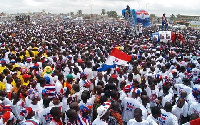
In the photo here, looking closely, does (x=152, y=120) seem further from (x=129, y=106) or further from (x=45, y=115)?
(x=45, y=115)

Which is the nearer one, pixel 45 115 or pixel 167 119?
pixel 167 119

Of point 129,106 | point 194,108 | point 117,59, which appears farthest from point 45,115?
point 117,59

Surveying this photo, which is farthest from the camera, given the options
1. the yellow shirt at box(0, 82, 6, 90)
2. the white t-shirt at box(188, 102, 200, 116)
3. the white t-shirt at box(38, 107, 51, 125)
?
the yellow shirt at box(0, 82, 6, 90)

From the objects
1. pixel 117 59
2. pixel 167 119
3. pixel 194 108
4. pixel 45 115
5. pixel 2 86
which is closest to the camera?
pixel 167 119

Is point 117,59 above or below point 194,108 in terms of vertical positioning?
above

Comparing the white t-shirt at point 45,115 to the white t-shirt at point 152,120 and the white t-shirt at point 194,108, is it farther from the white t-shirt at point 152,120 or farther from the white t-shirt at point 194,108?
the white t-shirt at point 194,108

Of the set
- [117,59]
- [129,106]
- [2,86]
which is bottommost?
[129,106]

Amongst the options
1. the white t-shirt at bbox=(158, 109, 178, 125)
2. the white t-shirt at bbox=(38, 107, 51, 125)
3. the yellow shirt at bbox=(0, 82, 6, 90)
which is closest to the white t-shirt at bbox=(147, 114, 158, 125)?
the white t-shirt at bbox=(158, 109, 178, 125)

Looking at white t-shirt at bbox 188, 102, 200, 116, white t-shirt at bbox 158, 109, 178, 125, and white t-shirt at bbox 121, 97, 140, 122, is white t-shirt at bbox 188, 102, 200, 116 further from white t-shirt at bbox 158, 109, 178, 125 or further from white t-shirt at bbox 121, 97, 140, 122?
white t-shirt at bbox 121, 97, 140, 122

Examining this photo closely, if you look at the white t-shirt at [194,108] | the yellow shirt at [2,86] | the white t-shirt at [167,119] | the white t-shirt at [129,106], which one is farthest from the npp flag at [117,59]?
the white t-shirt at [167,119]

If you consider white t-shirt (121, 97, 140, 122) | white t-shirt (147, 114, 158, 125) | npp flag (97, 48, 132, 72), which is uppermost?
→ npp flag (97, 48, 132, 72)

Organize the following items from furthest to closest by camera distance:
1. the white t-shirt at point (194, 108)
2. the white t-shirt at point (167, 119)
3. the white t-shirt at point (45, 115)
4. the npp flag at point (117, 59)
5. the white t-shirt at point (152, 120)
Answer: the npp flag at point (117, 59)
the white t-shirt at point (194, 108)
the white t-shirt at point (45, 115)
the white t-shirt at point (167, 119)
the white t-shirt at point (152, 120)

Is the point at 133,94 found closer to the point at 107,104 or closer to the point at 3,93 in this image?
the point at 107,104

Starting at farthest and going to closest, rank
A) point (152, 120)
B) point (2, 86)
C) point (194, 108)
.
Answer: point (2, 86)
point (194, 108)
point (152, 120)
